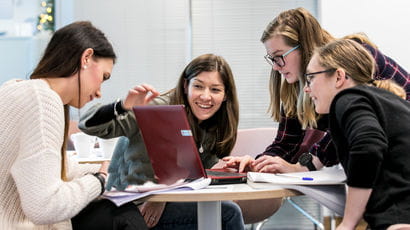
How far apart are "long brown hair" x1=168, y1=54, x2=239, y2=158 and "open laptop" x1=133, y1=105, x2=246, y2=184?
0.47 metres

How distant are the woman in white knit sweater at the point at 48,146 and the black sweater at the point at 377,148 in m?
0.62

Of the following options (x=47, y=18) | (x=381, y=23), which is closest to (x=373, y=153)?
(x=381, y=23)

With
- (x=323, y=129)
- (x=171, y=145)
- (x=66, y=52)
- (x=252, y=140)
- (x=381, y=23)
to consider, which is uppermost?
(x=66, y=52)

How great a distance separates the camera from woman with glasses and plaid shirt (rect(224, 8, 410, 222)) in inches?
70.7

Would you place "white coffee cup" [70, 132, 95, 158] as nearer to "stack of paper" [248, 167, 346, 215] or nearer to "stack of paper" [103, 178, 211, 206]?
"stack of paper" [103, 178, 211, 206]

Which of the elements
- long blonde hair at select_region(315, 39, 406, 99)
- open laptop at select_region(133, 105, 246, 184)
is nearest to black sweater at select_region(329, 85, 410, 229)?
long blonde hair at select_region(315, 39, 406, 99)

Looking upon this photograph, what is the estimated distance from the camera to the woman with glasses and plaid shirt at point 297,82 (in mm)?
1796

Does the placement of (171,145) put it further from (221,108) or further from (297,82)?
(297,82)

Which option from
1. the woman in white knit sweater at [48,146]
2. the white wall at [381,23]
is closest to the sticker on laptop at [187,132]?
the woman in white knit sweater at [48,146]

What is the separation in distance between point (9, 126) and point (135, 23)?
10.8 ft

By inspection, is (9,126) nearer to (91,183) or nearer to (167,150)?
(91,183)

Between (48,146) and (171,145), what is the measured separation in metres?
0.42

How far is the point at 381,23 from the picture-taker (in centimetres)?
400

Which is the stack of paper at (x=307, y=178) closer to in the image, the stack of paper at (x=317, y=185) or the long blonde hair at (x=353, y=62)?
the stack of paper at (x=317, y=185)
